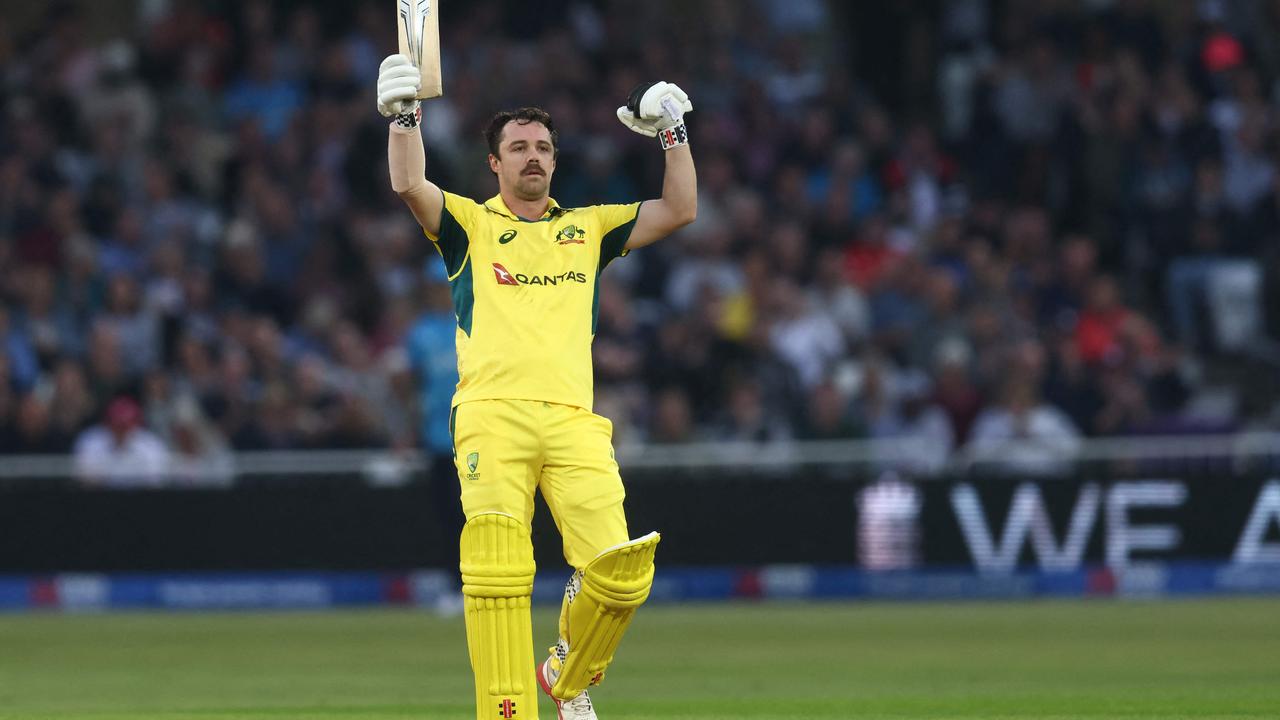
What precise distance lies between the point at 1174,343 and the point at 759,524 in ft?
13.8

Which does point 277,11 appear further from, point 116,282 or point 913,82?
point 913,82

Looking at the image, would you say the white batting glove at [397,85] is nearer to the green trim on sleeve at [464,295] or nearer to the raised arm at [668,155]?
the green trim on sleeve at [464,295]

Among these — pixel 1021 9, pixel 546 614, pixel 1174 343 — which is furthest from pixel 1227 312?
pixel 546 614

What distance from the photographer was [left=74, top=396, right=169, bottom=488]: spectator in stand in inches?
569

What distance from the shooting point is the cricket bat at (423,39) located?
659 centimetres

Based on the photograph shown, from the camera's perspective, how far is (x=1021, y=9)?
18734 millimetres

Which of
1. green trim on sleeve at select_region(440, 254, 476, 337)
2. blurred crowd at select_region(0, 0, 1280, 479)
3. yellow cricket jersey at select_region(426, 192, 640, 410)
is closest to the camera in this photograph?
yellow cricket jersey at select_region(426, 192, 640, 410)

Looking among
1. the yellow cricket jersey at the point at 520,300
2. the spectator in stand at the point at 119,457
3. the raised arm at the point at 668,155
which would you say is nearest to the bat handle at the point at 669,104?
the raised arm at the point at 668,155

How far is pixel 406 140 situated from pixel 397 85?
0.19 m

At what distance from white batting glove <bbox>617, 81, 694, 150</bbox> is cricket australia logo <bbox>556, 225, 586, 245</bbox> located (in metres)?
0.37

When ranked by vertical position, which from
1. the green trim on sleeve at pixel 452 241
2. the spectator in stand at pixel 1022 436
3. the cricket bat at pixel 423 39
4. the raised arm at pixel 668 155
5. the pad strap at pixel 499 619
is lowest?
the pad strap at pixel 499 619

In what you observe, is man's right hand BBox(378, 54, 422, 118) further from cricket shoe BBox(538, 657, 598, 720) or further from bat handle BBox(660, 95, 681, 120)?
cricket shoe BBox(538, 657, 598, 720)

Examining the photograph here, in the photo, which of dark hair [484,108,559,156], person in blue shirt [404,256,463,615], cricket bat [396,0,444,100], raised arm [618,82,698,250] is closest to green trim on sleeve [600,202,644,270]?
raised arm [618,82,698,250]

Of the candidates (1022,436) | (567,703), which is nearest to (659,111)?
(567,703)
